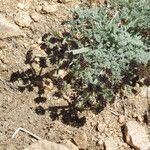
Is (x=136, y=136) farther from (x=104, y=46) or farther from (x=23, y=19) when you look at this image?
(x=23, y=19)

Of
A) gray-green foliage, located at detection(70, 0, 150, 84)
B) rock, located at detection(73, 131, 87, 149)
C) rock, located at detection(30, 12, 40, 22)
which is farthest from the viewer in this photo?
rock, located at detection(30, 12, 40, 22)

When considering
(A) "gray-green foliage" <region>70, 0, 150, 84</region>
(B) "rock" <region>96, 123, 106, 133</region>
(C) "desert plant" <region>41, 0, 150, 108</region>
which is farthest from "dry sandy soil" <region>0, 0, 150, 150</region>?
(A) "gray-green foliage" <region>70, 0, 150, 84</region>

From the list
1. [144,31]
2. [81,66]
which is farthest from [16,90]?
[144,31]

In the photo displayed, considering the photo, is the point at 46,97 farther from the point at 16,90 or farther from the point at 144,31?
the point at 144,31

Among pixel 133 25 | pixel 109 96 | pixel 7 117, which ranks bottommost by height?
pixel 7 117

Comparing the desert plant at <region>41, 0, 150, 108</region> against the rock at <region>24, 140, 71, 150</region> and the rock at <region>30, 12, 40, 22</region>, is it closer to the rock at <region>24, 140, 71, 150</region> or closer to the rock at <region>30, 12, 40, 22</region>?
the rock at <region>30, 12, 40, 22</region>
